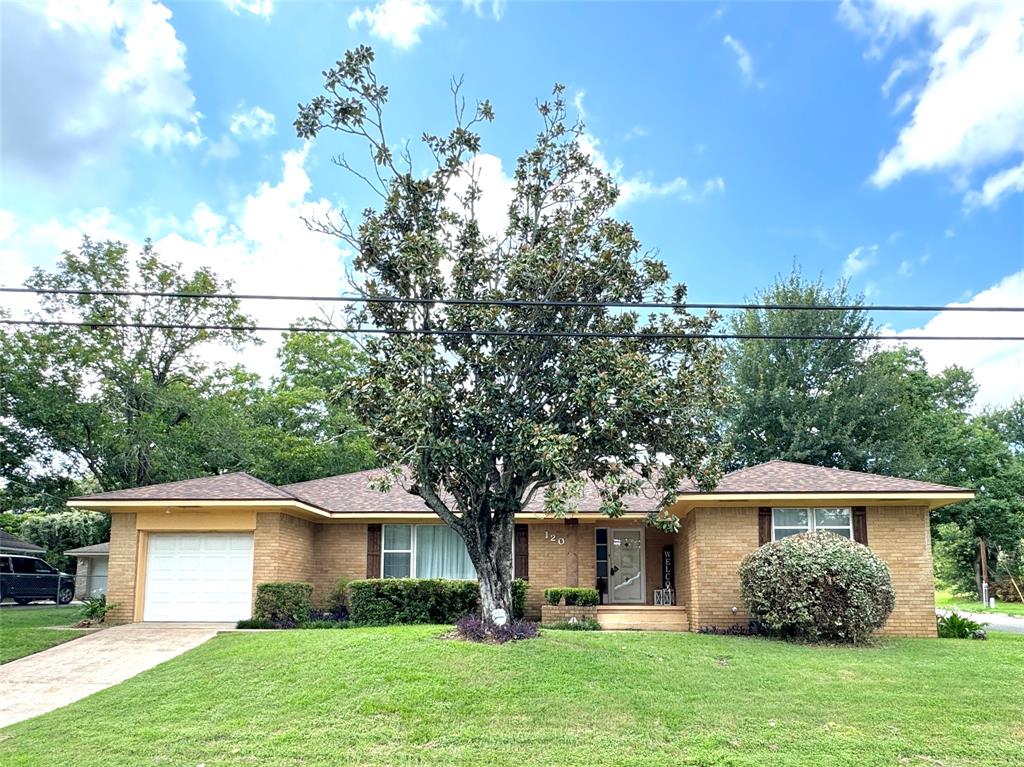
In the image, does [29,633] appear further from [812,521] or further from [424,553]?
[812,521]

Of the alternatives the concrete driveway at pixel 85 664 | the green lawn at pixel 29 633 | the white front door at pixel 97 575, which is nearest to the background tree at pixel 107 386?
the white front door at pixel 97 575

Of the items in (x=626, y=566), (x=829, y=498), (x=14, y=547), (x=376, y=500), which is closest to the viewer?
(x=829, y=498)

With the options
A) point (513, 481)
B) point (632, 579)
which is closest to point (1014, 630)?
point (632, 579)

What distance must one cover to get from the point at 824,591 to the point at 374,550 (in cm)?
1063

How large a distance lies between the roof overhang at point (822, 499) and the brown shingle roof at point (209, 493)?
9.08 m

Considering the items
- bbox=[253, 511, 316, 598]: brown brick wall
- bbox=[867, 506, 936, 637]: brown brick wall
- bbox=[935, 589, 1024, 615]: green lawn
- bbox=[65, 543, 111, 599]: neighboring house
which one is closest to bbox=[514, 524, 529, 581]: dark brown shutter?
bbox=[253, 511, 316, 598]: brown brick wall

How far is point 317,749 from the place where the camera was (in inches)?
339

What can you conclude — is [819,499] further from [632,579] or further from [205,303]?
[205,303]

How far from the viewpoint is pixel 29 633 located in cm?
1556

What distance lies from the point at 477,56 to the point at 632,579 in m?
13.5

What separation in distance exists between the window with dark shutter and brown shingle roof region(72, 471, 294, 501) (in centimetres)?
253

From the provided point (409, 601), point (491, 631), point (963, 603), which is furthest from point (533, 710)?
point (963, 603)

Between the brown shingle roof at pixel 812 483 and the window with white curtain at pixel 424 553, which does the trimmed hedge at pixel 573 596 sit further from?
the brown shingle roof at pixel 812 483

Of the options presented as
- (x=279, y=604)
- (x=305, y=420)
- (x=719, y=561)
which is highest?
(x=305, y=420)
